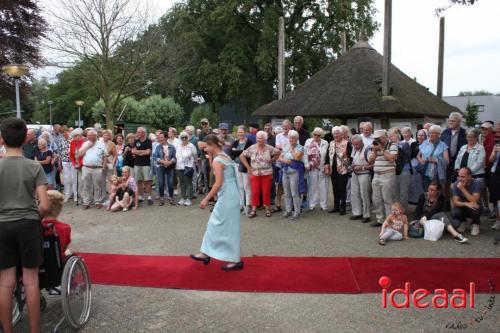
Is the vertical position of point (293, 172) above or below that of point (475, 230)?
above

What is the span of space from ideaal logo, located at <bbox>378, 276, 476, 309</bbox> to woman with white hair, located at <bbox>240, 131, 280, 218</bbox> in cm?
444

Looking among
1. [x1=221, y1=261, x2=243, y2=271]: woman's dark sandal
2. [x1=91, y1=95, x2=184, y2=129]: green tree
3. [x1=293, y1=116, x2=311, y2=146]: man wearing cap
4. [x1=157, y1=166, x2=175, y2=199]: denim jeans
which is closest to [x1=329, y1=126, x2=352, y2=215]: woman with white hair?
[x1=293, y1=116, x2=311, y2=146]: man wearing cap

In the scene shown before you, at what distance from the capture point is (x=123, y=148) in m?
12.1

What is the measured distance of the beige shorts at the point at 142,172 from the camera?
37.0 ft

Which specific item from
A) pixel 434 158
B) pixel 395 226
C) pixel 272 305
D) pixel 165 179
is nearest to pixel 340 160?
pixel 434 158

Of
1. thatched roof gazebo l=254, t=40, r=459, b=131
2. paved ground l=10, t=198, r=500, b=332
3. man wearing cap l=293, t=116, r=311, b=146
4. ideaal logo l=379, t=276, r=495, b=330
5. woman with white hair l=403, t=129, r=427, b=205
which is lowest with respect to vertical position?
paved ground l=10, t=198, r=500, b=332

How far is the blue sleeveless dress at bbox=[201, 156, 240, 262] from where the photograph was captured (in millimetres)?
6004

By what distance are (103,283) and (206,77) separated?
93.1ft

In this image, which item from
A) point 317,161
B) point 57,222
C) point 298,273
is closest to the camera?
point 57,222

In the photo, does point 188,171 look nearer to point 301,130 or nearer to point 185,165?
point 185,165

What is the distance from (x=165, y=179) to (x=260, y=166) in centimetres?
331

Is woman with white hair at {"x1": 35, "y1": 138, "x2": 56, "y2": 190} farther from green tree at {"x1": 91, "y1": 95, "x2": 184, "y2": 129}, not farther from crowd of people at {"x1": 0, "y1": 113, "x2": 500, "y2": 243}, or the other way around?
green tree at {"x1": 91, "y1": 95, "x2": 184, "y2": 129}

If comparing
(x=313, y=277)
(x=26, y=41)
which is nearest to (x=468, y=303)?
(x=313, y=277)

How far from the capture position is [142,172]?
1132 centimetres
